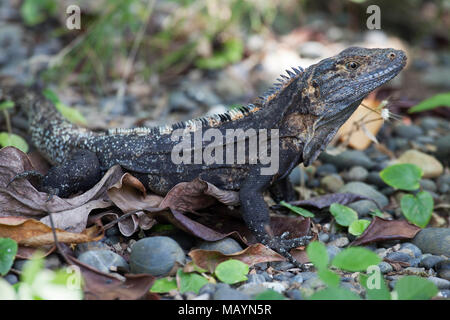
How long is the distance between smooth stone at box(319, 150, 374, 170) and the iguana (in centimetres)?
148

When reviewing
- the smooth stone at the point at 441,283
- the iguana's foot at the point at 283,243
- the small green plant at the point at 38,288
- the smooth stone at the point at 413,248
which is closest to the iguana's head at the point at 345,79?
the iguana's foot at the point at 283,243

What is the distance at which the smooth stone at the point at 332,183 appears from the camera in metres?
6.69

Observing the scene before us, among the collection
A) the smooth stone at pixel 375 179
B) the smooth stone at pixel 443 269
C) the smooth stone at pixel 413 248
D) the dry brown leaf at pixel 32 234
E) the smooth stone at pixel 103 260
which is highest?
the smooth stone at pixel 375 179

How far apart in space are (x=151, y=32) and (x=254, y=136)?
625cm

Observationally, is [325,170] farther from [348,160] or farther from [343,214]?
[343,214]

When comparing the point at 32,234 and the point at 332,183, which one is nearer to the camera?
the point at 32,234

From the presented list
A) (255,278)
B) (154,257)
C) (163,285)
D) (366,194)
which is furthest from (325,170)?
(163,285)

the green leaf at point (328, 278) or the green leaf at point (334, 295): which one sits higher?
the green leaf at point (328, 278)

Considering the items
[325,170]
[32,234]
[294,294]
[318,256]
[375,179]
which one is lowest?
[294,294]

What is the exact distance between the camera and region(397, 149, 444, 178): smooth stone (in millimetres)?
6953

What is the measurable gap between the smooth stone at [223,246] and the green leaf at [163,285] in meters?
0.56

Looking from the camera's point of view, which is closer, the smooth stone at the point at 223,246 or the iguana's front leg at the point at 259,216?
the smooth stone at the point at 223,246

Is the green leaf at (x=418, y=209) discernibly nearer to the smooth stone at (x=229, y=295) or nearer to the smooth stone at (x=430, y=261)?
the smooth stone at (x=430, y=261)

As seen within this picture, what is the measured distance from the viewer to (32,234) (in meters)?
4.45
